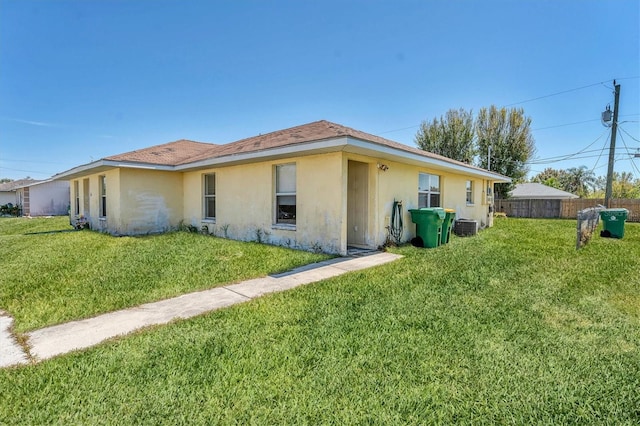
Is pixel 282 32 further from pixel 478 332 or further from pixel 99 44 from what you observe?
pixel 478 332

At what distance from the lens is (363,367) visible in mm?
2604

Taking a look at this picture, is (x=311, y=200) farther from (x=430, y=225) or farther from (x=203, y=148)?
(x=203, y=148)

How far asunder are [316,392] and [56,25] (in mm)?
13913

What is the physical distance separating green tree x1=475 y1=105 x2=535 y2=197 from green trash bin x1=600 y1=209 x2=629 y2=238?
1594 centimetres

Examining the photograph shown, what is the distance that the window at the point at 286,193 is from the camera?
346 inches

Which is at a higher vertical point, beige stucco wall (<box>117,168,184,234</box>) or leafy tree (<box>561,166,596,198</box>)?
leafy tree (<box>561,166,596,198</box>)

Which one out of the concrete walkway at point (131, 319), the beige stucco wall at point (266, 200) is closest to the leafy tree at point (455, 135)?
the beige stucco wall at point (266, 200)

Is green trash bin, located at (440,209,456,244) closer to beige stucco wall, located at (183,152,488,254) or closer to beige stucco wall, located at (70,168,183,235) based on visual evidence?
beige stucco wall, located at (183,152,488,254)

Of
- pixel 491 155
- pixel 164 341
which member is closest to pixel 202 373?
pixel 164 341

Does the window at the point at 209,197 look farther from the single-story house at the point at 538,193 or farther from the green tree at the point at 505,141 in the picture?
the single-story house at the point at 538,193

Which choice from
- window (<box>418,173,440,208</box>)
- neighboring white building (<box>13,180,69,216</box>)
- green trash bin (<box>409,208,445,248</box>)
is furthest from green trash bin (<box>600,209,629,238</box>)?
neighboring white building (<box>13,180,69,216</box>)

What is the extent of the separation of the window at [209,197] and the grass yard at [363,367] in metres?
8.04

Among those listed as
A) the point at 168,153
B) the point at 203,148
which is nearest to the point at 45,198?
the point at 203,148

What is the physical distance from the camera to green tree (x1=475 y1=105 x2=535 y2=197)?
1024 inches
